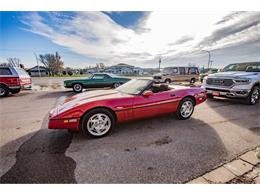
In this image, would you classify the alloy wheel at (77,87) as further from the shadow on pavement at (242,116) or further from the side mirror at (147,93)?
the shadow on pavement at (242,116)

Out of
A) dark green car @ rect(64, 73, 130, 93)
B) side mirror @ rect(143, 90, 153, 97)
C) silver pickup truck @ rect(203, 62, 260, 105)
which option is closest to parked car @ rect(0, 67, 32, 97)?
dark green car @ rect(64, 73, 130, 93)

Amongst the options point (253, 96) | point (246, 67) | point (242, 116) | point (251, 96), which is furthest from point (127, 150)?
point (246, 67)

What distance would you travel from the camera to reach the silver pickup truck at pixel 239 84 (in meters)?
5.40

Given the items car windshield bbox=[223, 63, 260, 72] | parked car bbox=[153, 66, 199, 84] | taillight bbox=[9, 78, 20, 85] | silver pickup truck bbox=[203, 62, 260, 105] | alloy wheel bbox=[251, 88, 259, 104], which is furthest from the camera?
parked car bbox=[153, 66, 199, 84]

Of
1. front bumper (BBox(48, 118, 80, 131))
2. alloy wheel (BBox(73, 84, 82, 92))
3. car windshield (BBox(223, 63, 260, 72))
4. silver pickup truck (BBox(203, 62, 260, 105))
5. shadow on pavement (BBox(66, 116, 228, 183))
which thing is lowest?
shadow on pavement (BBox(66, 116, 228, 183))

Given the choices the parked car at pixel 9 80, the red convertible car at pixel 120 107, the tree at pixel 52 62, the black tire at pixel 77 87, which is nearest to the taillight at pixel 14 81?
the parked car at pixel 9 80

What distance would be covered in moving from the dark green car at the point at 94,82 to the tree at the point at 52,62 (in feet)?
159

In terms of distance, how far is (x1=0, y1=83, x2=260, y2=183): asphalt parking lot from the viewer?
6.46 feet

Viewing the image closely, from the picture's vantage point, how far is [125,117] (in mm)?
3131

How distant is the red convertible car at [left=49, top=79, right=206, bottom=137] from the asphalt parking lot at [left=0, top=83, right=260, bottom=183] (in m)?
0.28

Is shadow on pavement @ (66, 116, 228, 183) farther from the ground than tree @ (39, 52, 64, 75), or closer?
closer

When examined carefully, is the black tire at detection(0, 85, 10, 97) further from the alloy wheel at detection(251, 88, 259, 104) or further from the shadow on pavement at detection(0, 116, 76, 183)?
the alloy wheel at detection(251, 88, 259, 104)
